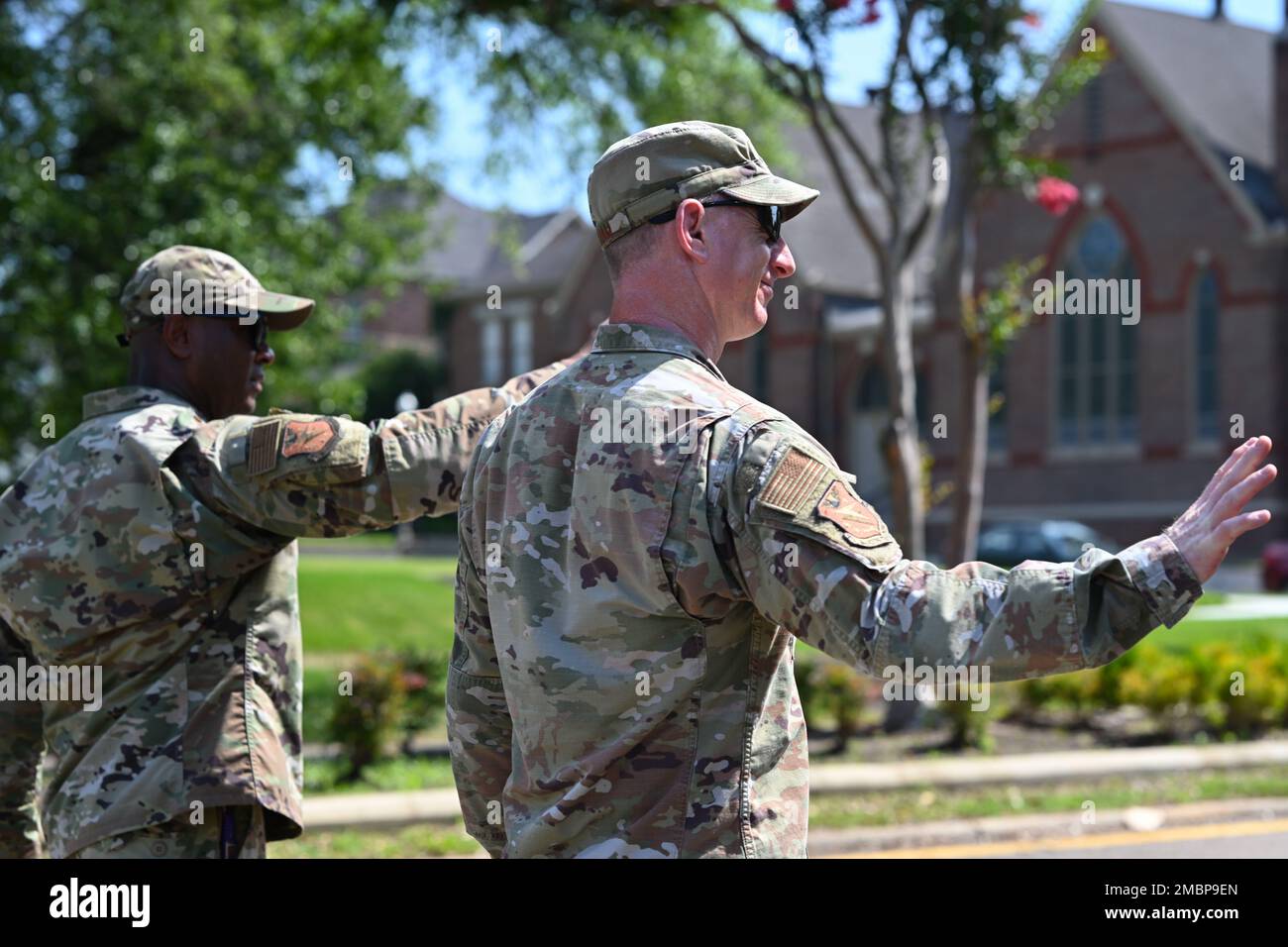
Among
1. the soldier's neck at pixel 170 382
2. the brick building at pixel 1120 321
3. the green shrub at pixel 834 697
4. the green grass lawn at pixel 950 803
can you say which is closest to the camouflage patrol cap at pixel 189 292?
the soldier's neck at pixel 170 382

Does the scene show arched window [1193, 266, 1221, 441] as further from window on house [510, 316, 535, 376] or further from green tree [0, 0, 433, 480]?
window on house [510, 316, 535, 376]

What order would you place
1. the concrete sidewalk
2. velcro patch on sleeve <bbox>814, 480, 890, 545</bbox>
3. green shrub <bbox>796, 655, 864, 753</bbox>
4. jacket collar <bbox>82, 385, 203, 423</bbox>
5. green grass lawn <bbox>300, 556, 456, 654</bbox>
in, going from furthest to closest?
green grass lawn <bbox>300, 556, 456, 654</bbox> < green shrub <bbox>796, 655, 864, 753</bbox> < the concrete sidewalk < jacket collar <bbox>82, 385, 203, 423</bbox> < velcro patch on sleeve <bbox>814, 480, 890, 545</bbox>

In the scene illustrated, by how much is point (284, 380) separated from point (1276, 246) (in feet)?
79.8

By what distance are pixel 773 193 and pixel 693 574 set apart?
2.32 ft

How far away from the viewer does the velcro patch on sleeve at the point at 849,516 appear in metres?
2.31

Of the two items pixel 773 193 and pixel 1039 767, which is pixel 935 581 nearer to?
pixel 773 193

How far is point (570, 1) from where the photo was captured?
12062 millimetres

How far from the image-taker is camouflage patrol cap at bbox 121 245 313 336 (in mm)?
3744

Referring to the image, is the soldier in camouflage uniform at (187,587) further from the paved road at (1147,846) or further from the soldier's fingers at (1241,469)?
the paved road at (1147,846)

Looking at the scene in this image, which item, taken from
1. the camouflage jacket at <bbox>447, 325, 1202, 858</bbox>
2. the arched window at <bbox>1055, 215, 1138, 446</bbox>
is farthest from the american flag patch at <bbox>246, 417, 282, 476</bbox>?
the arched window at <bbox>1055, 215, 1138, 446</bbox>

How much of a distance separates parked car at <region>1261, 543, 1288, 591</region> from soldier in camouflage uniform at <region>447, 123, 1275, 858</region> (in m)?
26.1
